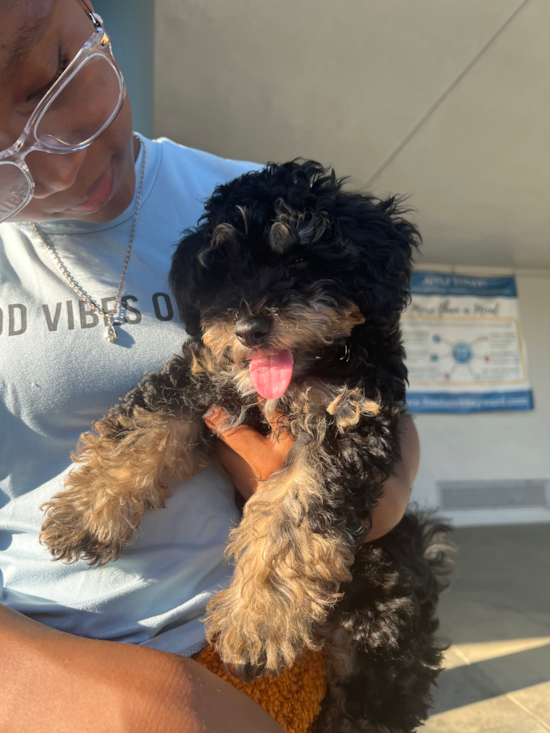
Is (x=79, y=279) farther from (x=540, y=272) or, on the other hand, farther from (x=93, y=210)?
(x=540, y=272)

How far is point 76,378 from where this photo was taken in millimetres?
Answer: 1726

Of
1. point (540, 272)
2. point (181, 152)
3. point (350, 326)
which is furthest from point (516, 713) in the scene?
point (540, 272)

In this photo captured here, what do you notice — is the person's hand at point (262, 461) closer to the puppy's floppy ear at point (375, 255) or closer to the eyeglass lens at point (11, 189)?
the puppy's floppy ear at point (375, 255)

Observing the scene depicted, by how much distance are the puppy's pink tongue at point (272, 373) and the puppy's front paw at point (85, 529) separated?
61 cm

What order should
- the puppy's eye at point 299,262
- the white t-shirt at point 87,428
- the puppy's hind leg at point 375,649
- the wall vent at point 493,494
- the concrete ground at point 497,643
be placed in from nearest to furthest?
1. the white t-shirt at point 87,428
2. the puppy's eye at point 299,262
3. the puppy's hind leg at point 375,649
4. the concrete ground at point 497,643
5. the wall vent at point 493,494

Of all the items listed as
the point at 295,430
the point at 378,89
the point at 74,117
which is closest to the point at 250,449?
the point at 295,430

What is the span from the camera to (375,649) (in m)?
1.89

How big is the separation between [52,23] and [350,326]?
1.19 meters

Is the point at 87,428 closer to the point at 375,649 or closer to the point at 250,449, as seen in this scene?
the point at 250,449

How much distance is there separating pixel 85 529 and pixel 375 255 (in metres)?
1.36

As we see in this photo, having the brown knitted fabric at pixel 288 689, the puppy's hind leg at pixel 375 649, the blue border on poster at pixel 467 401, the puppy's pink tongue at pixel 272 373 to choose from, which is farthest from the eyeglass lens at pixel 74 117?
the blue border on poster at pixel 467 401

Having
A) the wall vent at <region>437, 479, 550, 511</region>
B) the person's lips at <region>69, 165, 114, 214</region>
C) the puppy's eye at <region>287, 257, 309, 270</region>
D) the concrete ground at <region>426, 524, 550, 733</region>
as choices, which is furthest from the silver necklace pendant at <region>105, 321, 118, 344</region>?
the wall vent at <region>437, 479, 550, 511</region>

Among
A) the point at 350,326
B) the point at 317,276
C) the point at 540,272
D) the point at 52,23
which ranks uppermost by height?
the point at 540,272

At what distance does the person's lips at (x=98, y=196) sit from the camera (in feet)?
5.86
